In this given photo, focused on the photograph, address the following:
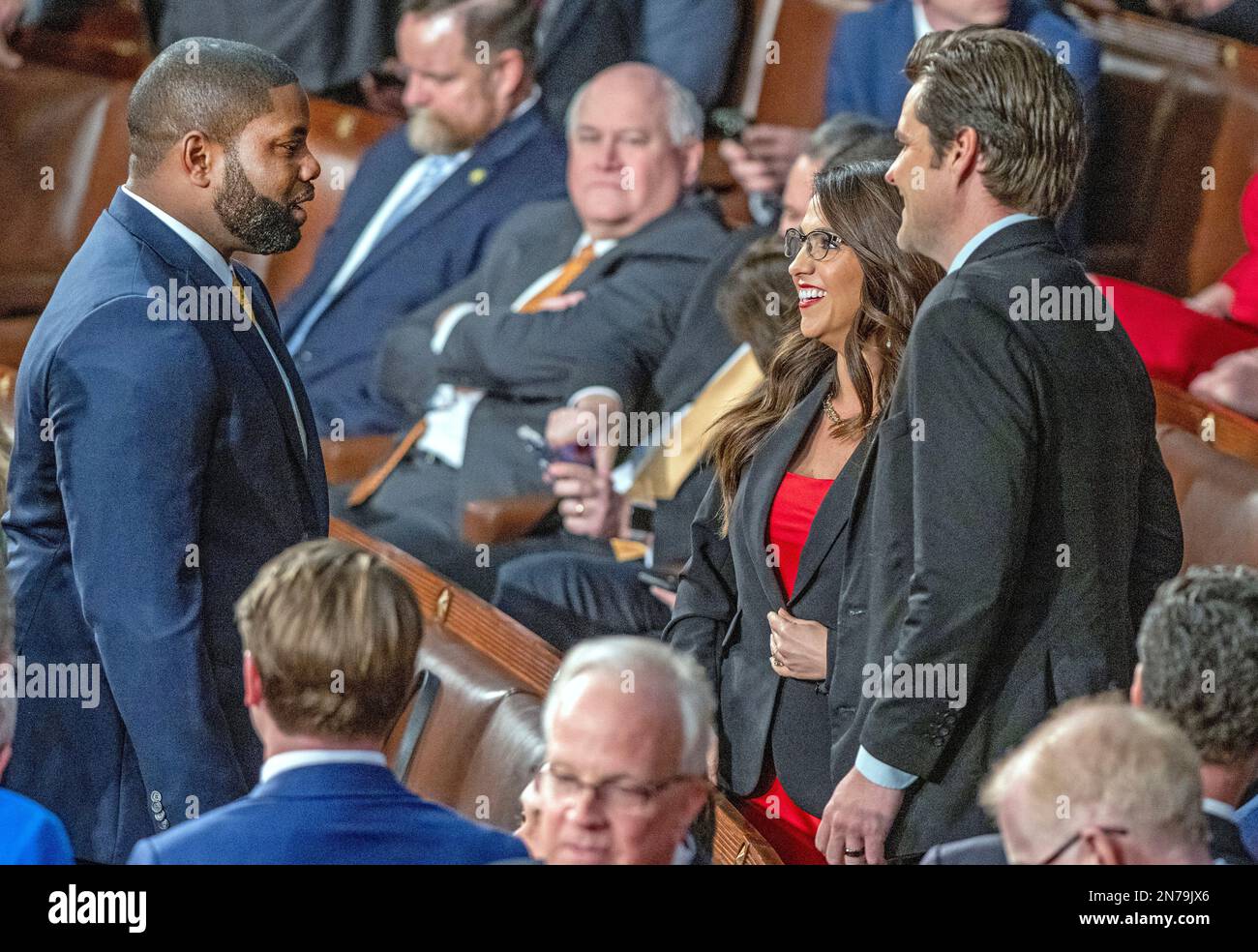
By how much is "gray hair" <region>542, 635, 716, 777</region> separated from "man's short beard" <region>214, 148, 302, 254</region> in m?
0.76

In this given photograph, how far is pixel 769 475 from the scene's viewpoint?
2412mm

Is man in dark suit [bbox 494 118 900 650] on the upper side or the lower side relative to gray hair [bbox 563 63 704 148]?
lower

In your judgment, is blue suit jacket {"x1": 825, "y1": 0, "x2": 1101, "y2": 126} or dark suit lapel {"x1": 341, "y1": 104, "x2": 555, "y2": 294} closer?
blue suit jacket {"x1": 825, "y1": 0, "x2": 1101, "y2": 126}

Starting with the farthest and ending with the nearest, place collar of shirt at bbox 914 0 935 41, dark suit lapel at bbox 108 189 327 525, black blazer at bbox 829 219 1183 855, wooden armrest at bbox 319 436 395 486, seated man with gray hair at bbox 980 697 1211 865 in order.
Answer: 1. collar of shirt at bbox 914 0 935 41
2. wooden armrest at bbox 319 436 395 486
3. dark suit lapel at bbox 108 189 327 525
4. black blazer at bbox 829 219 1183 855
5. seated man with gray hair at bbox 980 697 1211 865

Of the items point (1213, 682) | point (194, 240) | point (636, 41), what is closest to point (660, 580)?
point (194, 240)

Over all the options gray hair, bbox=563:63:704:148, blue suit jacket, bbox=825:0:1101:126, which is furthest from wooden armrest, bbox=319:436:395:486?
blue suit jacket, bbox=825:0:1101:126

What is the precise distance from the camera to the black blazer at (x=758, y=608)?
2.33 meters

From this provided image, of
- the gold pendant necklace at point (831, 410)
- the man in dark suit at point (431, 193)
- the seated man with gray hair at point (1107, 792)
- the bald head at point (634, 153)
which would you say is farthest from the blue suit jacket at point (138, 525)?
the man in dark suit at point (431, 193)

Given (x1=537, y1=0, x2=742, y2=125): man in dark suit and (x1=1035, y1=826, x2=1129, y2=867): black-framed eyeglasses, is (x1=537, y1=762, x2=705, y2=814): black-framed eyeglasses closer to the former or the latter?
(x1=1035, y1=826, x2=1129, y2=867): black-framed eyeglasses

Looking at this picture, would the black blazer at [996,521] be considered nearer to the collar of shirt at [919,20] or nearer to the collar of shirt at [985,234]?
the collar of shirt at [985,234]

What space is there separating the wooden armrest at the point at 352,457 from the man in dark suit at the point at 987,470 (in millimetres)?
2535

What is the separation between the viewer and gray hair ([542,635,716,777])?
174cm
